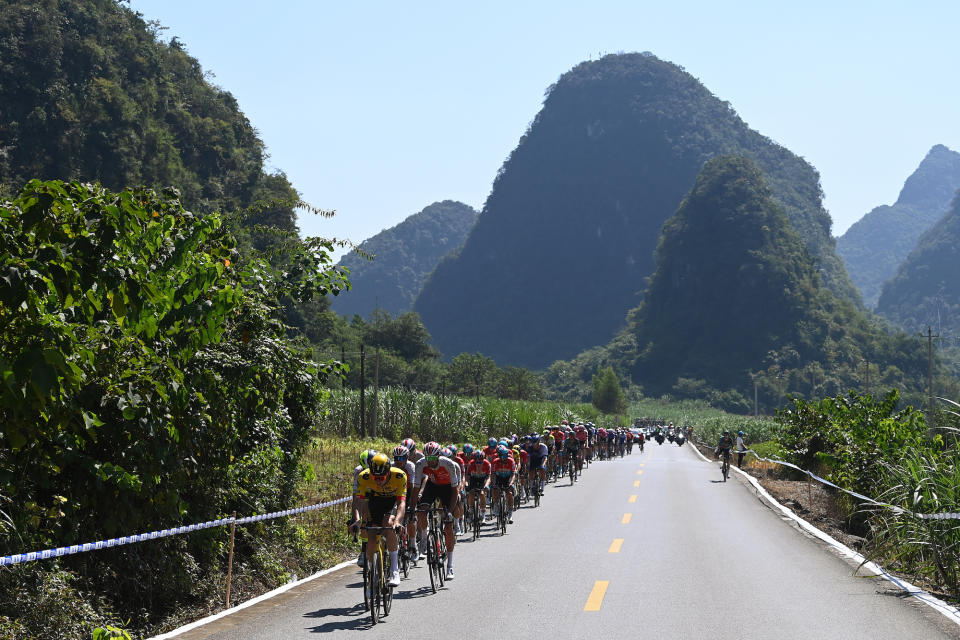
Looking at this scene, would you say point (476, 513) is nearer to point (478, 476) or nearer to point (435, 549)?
point (478, 476)

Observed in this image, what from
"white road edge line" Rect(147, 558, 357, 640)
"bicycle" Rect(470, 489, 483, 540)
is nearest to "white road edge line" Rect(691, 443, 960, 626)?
"bicycle" Rect(470, 489, 483, 540)

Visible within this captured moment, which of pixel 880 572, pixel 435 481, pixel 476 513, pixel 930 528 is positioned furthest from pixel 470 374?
pixel 930 528

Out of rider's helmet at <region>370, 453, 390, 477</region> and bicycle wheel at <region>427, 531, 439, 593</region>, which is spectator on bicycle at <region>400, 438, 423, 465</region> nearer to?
bicycle wheel at <region>427, 531, 439, 593</region>

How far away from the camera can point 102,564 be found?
30.3ft

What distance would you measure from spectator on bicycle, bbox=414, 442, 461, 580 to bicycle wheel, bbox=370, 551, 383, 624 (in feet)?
10.1

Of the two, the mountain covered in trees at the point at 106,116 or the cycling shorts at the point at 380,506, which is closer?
the cycling shorts at the point at 380,506

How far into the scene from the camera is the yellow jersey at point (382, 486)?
10.3m

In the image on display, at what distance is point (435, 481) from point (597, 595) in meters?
3.44

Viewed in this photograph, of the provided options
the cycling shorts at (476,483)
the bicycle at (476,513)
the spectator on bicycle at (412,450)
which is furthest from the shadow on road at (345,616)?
the cycling shorts at (476,483)

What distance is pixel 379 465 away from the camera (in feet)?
33.6

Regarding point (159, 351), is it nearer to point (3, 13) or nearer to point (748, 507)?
point (748, 507)

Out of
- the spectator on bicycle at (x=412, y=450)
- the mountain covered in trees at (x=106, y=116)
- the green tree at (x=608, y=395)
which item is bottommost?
the green tree at (x=608, y=395)

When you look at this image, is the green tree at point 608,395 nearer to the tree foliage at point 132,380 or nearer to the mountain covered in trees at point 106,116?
the mountain covered in trees at point 106,116

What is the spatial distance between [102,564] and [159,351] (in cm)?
212
